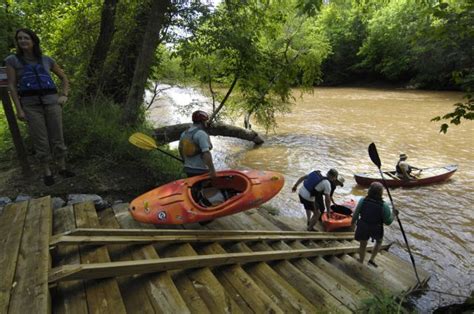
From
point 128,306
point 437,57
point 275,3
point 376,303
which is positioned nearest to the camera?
point 128,306

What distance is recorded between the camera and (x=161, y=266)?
302cm

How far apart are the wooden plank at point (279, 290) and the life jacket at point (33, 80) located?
3.34m

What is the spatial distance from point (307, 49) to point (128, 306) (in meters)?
13.2

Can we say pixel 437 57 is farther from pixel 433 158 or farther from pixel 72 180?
pixel 72 180

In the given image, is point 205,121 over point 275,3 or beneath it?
beneath

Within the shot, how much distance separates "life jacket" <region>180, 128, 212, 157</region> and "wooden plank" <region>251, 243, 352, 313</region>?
1510 mm

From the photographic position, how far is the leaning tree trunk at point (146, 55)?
6.23 metres

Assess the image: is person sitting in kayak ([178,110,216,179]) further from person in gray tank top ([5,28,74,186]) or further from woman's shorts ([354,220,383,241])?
woman's shorts ([354,220,383,241])

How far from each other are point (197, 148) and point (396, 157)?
10544mm

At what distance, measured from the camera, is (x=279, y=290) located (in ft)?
11.3

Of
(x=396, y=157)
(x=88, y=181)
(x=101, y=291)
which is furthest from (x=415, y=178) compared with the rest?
(x=101, y=291)

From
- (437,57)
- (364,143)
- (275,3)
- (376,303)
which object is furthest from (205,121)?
(437,57)

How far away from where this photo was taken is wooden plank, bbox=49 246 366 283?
8.68 ft

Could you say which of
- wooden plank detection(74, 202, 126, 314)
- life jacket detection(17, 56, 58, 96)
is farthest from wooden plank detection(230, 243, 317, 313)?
life jacket detection(17, 56, 58, 96)
